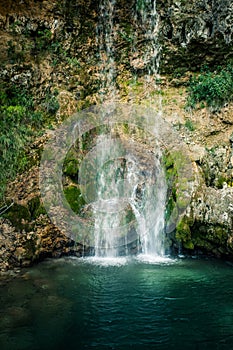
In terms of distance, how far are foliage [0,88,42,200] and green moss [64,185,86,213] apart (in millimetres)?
1776

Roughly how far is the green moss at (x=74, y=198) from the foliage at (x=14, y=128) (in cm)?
178

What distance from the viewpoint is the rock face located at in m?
11.0

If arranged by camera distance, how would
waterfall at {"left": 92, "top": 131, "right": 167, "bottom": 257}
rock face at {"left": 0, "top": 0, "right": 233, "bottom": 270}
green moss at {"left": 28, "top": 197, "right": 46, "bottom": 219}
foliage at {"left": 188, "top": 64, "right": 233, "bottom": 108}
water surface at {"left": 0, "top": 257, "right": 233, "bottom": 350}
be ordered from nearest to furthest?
water surface at {"left": 0, "top": 257, "right": 233, "bottom": 350} → rock face at {"left": 0, "top": 0, "right": 233, "bottom": 270} → green moss at {"left": 28, "top": 197, "right": 46, "bottom": 219} → waterfall at {"left": 92, "top": 131, "right": 167, "bottom": 257} → foliage at {"left": 188, "top": 64, "right": 233, "bottom": 108}

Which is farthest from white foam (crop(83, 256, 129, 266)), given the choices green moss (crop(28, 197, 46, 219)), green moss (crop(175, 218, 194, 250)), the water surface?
green moss (crop(28, 197, 46, 219))

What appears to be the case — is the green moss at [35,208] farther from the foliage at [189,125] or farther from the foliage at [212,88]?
the foliage at [212,88]

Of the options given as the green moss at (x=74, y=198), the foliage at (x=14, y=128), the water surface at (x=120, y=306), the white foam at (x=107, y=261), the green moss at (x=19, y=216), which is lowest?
the water surface at (x=120, y=306)

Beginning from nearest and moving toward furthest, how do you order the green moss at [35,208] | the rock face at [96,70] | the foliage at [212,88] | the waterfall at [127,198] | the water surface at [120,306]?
the water surface at [120,306], the rock face at [96,70], the green moss at [35,208], the waterfall at [127,198], the foliage at [212,88]

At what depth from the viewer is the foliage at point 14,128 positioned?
1103cm

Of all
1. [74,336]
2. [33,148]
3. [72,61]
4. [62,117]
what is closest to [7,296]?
[74,336]

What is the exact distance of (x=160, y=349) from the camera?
6191 mm

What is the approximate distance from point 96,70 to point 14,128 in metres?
4.10

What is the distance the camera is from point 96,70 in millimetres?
13375

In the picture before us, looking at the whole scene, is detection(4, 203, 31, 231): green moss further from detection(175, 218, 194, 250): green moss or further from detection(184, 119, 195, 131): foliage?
detection(184, 119, 195, 131): foliage

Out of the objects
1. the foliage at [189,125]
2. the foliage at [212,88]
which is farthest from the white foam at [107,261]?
the foliage at [212,88]
